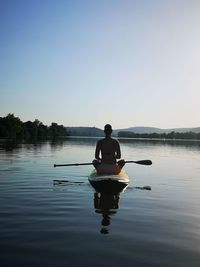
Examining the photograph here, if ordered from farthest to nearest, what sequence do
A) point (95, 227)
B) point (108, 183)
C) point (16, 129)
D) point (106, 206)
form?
point (16, 129) < point (108, 183) < point (106, 206) < point (95, 227)

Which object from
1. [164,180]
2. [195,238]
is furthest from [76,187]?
[195,238]

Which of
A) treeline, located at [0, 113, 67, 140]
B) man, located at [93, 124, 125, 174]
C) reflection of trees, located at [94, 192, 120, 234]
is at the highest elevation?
treeline, located at [0, 113, 67, 140]

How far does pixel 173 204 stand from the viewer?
49.6ft

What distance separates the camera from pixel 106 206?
13.8 metres

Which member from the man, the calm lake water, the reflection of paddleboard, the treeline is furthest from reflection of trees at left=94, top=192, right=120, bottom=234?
the treeline

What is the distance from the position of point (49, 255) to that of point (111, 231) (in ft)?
8.43

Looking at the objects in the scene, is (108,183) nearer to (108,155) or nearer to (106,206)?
(108,155)

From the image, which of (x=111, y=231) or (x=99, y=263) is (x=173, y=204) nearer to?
(x=111, y=231)

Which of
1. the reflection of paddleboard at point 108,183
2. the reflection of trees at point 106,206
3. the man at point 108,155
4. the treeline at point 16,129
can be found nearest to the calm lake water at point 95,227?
the reflection of trees at point 106,206

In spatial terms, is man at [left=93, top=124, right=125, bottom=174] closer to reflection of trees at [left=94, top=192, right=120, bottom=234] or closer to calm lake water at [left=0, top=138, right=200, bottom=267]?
calm lake water at [left=0, top=138, right=200, bottom=267]

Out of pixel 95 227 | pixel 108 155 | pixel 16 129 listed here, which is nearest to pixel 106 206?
pixel 95 227

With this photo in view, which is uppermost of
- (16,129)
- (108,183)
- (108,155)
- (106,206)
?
(16,129)

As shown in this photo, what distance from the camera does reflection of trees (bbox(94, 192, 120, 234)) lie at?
36.2ft

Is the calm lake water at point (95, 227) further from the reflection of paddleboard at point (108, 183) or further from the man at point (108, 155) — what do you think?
the man at point (108, 155)
